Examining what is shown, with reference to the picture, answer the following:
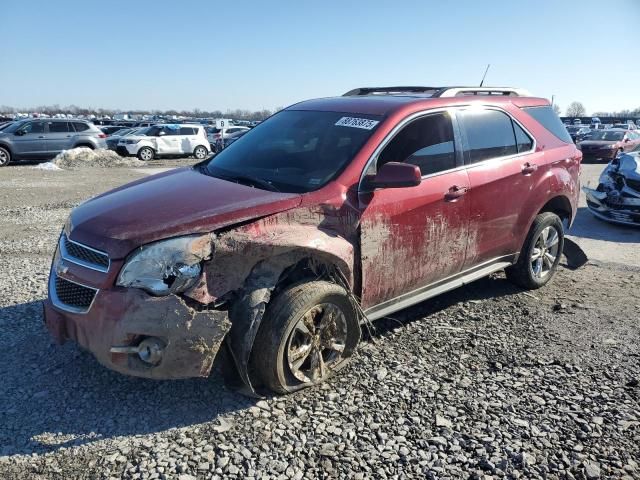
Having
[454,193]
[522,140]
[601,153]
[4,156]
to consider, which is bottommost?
[601,153]

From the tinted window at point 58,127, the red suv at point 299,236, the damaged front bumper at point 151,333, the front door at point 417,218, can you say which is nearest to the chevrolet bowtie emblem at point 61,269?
the red suv at point 299,236

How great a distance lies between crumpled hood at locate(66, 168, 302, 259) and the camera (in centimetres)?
293

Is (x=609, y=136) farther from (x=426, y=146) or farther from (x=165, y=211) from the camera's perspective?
(x=165, y=211)

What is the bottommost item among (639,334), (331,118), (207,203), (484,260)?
(639,334)

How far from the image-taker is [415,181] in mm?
3426

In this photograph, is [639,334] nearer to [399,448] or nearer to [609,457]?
[609,457]

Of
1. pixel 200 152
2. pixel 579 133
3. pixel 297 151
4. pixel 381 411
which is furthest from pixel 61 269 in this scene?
pixel 579 133

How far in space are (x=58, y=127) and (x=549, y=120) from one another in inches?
791

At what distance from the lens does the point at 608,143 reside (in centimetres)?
2264

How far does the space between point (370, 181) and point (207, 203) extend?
1.13 metres

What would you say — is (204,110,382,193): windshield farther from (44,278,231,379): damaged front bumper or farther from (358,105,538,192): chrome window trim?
(44,278,231,379): damaged front bumper

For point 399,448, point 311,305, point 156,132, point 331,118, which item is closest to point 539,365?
point 399,448

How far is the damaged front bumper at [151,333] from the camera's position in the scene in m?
2.83

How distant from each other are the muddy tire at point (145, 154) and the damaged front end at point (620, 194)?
62.4ft
